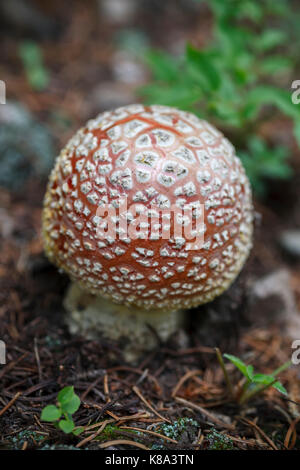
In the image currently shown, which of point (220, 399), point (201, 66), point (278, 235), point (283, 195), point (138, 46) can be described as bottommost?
point (220, 399)

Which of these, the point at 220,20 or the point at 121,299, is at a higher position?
the point at 220,20

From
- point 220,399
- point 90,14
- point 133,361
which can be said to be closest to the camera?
point 220,399

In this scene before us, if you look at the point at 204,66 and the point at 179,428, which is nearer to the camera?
the point at 179,428

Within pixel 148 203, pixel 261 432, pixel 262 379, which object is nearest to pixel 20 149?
pixel 148 203

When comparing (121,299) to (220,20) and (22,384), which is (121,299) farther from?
(220,20)

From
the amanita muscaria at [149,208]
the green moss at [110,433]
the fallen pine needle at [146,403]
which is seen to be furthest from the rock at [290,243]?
the green moss at [110,433]

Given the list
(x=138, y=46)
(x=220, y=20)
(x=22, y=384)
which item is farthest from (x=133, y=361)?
(x=138, y=46)

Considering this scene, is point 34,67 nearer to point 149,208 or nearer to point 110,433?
point 149,208

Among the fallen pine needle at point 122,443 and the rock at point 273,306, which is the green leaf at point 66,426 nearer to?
the fallen pine needle at point 122,443
